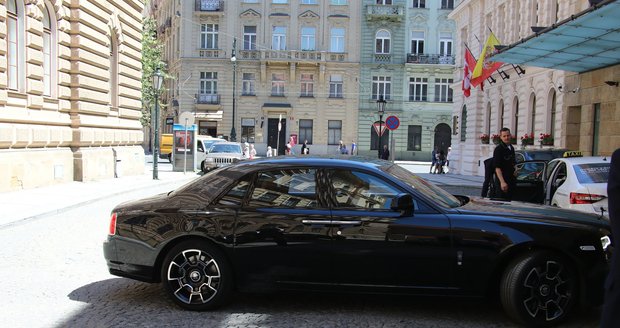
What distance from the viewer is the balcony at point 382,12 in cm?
5247

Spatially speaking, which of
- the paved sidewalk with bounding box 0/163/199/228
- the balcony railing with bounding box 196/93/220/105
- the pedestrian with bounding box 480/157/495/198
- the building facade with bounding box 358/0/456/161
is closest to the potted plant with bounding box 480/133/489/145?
the paved sidewalk with bounding box 0/163/199/228

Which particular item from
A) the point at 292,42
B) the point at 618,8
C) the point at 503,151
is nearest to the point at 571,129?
the point at 618,8

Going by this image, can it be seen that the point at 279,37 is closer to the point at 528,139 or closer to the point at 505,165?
the point at 528,139

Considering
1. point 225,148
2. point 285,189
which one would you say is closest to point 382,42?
point 225,148

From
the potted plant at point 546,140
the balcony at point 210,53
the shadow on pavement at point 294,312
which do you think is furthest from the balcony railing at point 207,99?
the shadow on pavement at point 294,312

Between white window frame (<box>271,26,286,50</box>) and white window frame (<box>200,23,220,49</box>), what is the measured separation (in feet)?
16.9

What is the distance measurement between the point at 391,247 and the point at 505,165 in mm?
5611

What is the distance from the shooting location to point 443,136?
53688mm

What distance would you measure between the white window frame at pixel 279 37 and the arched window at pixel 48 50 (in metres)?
35.5

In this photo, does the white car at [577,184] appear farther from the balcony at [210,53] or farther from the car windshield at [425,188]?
the balcony at [210,53]

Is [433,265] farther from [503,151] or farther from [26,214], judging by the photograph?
[26,214]

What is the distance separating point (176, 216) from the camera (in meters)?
5.44

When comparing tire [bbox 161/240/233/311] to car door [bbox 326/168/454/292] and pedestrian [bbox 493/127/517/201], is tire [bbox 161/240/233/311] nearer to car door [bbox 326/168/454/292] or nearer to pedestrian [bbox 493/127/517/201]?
car door [bbox 326/168/454/292]

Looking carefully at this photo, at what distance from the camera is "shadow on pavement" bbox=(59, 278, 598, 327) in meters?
5.05
